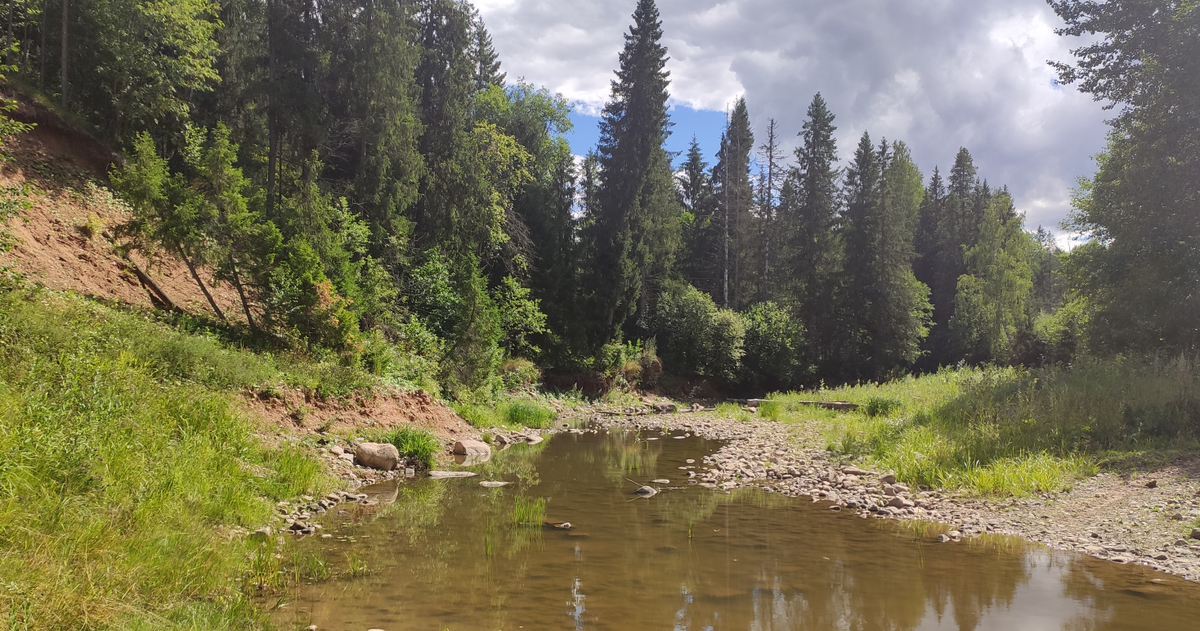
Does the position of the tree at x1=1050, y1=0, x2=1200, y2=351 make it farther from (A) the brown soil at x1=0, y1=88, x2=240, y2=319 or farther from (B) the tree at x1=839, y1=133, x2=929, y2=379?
(A) the brown soil at x1=0, y1=88, x2=240, y2=319

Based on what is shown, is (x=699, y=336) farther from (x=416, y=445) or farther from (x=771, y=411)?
(x=416, y=445)

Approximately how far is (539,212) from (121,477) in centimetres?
3184

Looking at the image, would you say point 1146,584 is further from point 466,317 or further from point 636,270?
point 636,270

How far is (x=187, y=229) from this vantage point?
13.4 meters

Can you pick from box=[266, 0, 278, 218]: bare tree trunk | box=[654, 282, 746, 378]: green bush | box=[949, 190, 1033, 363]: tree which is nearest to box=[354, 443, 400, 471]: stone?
box=[266, 0, 278, 218]: bare tree trunk

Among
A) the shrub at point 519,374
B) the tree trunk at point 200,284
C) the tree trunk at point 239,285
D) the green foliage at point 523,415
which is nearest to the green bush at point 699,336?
the shrub at point 519,374

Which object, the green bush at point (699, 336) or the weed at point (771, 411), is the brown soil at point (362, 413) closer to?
the weed at point (771, 411)

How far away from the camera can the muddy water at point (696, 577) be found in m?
5.57

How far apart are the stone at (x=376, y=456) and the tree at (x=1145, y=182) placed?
70.3 feet

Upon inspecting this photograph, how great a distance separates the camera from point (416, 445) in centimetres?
1290

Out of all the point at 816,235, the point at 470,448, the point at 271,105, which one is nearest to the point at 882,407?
the point at 470,448

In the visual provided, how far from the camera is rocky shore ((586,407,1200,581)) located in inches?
292

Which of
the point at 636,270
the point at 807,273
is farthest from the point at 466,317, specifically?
the point at 807,273

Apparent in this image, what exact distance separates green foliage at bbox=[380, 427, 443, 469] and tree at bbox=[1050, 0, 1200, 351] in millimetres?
20648
